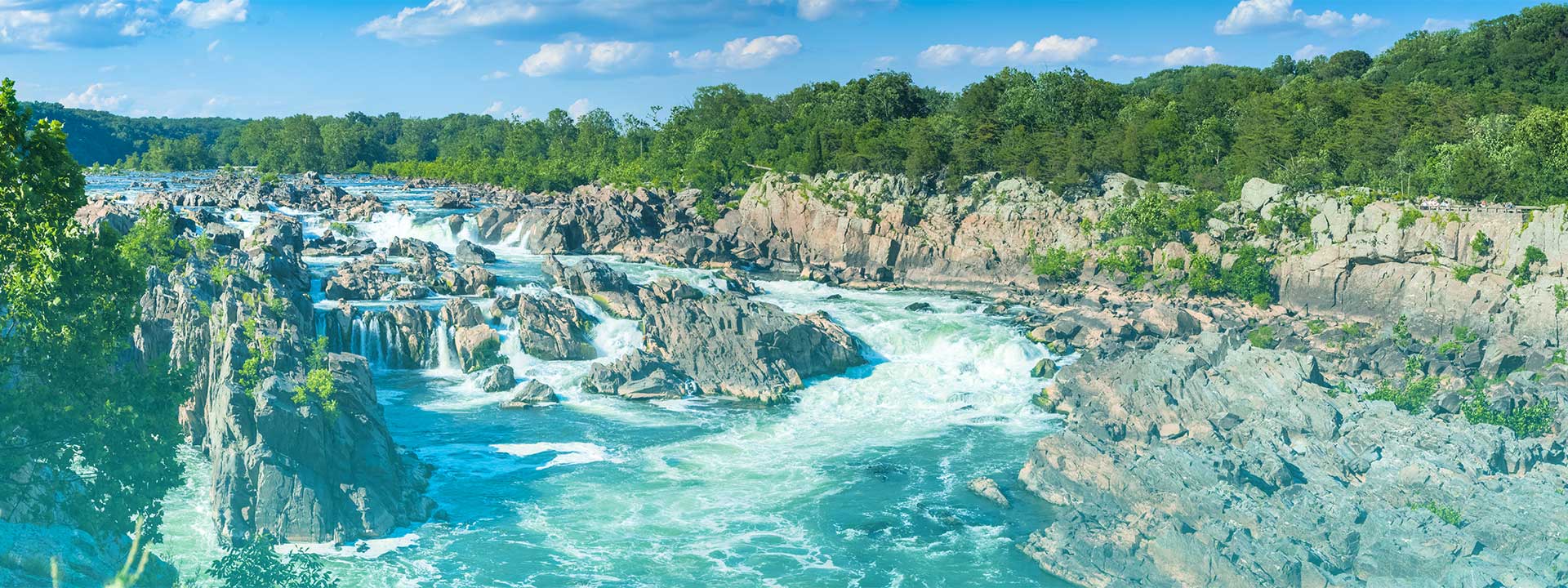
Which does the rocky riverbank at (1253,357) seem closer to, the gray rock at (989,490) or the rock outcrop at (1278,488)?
the rock outcrop at (1278,488)

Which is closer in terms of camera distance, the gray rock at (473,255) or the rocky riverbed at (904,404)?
the rocky riverbed at (904,404)

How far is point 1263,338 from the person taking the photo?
51219 mm

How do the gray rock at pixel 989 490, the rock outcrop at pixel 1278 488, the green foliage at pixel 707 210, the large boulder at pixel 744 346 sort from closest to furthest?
the rock outcrop at pixel 1278 488 < the gray rock at pixel 989 490 < the large boulder at pixel 744 346 < the green foliage at pixel 707 210

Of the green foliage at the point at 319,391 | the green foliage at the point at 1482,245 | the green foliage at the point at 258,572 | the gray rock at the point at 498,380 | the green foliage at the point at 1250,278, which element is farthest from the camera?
the green foliage at the point at 1250,278

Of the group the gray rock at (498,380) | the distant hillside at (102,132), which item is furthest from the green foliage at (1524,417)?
the distant hillside at (102,132)

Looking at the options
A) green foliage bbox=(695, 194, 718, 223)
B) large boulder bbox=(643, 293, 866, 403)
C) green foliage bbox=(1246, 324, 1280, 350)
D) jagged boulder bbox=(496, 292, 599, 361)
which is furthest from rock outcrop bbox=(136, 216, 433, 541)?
green foliage bbox=(695, 194, 718, 223)

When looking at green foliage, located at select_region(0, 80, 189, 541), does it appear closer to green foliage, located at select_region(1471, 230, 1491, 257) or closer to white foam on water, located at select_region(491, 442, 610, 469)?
white foam on water, located at select_region(491, 442, 610, 469)

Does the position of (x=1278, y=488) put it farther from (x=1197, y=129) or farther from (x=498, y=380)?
(x=1197, y=129)

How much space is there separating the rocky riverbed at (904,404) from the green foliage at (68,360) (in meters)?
7.87

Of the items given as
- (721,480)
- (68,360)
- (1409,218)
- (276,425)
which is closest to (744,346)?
(721,480)

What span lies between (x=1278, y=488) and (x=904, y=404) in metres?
16.1

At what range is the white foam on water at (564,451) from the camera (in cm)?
3747

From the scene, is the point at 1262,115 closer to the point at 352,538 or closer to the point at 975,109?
the point at 975,109

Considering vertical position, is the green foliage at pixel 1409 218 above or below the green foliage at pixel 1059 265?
above
